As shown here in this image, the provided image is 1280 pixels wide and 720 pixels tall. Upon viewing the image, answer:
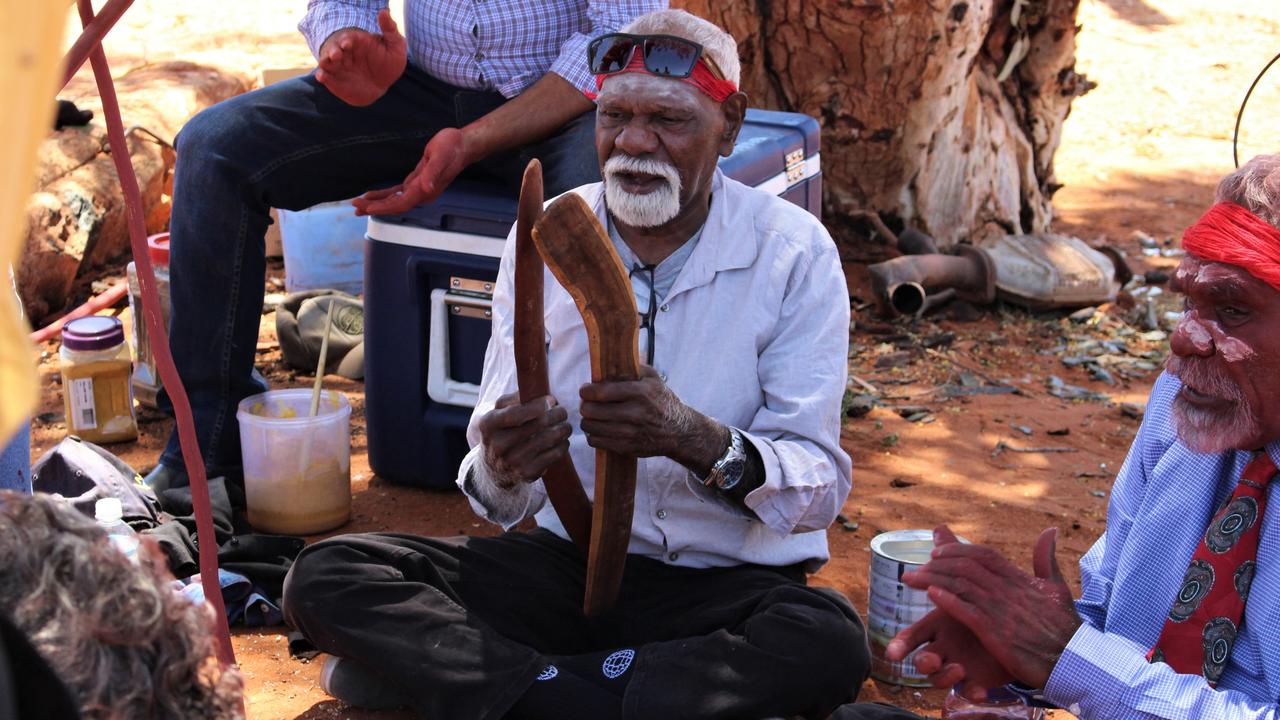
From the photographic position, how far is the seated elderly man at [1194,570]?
208 cm

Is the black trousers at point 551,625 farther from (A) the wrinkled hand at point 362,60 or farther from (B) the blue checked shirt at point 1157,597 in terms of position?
(A) the wrinkled hand at point 362,60

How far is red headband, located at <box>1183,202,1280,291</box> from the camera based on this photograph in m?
2.05

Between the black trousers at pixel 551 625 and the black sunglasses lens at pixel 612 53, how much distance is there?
107 cm

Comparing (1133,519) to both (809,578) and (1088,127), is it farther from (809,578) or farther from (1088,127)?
(1088,127)

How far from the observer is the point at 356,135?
4125 mm

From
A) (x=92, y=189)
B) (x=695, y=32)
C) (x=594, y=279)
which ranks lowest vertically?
(x=92, y=189)

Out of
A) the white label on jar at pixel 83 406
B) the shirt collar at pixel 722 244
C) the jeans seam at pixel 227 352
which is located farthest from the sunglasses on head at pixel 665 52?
the white label on jar at pixel 83 406

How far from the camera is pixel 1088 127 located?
10305 millimetres

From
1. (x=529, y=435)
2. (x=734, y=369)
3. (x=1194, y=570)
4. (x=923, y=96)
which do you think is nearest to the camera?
(x=1194, y=570)

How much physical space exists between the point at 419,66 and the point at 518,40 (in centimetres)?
35

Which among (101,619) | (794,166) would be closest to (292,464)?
(794,166)

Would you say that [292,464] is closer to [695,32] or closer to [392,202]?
[392,202]

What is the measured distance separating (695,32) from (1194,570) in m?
1.51

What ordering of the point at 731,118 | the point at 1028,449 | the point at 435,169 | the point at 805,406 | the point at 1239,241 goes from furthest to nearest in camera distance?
the point at 1028,449
the point at 435,169
the point at 731,118
the point at 805,406
the point at 1239,241
